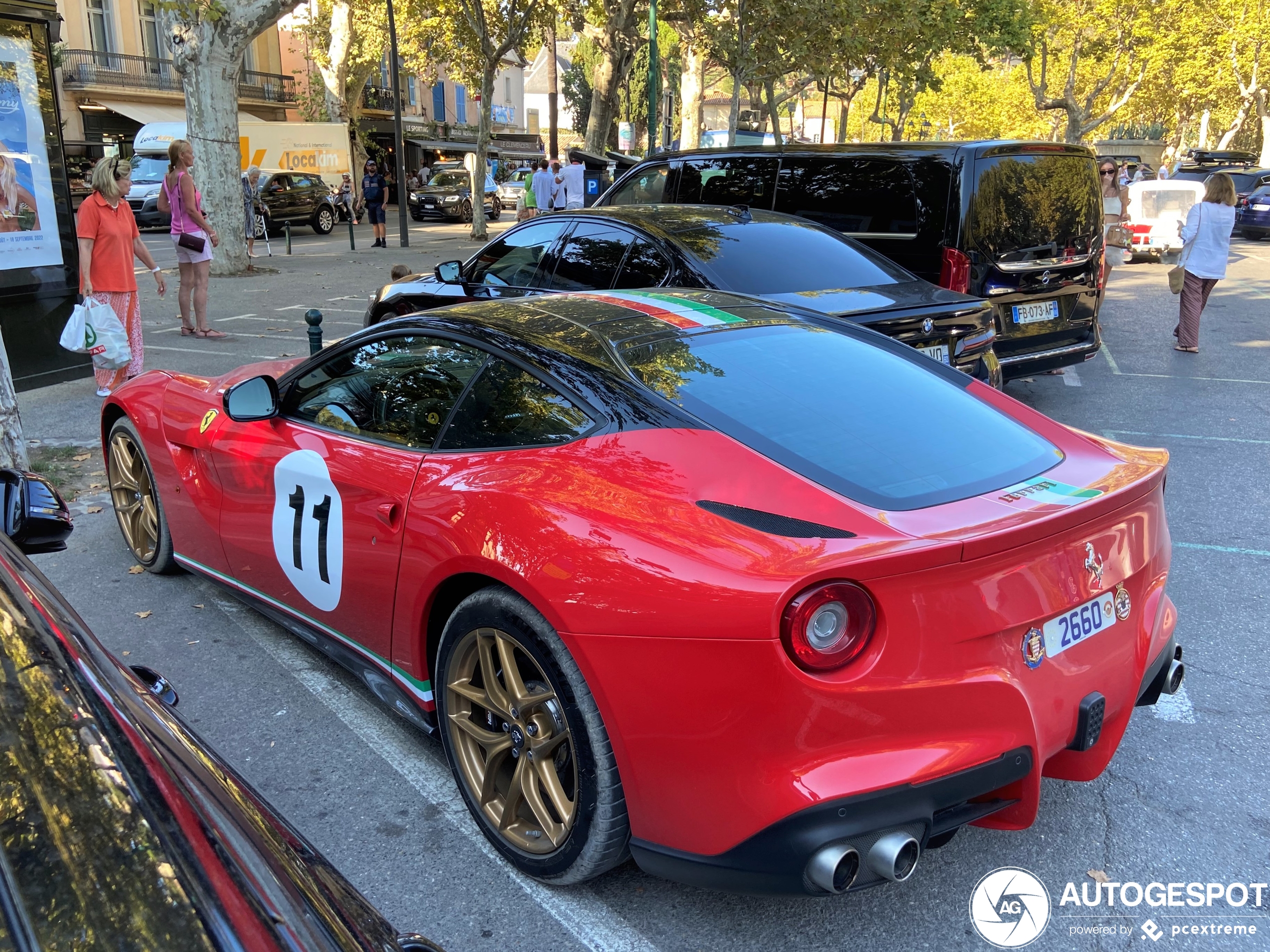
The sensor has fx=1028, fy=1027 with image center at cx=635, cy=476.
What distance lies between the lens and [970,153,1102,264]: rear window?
733 cm

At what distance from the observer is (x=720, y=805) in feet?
7.39

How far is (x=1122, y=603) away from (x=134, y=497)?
169 inches

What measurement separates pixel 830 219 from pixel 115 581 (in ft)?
19.2

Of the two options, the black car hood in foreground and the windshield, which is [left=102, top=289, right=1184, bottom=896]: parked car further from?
the windshield

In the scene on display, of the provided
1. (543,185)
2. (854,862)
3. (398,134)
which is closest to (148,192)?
Result: (398,134)

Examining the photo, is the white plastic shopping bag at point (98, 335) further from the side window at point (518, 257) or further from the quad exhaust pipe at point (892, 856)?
the quad exhaust pipe at point (892, 856)

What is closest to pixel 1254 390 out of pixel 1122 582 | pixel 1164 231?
pixel 1122 582

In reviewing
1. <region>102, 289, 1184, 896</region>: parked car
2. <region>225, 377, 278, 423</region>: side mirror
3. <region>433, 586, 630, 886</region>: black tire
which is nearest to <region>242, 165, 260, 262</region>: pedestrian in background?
<region>225, 377, 278, 423</region>: side mirror

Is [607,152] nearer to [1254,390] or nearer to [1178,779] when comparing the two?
[1254,390]

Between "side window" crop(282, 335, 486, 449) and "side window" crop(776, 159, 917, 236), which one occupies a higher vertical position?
"side window" crop(776, 159, 917, 236)

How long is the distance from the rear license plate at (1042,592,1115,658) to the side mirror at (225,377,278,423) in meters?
2.75

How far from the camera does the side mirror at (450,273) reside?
7.52 m

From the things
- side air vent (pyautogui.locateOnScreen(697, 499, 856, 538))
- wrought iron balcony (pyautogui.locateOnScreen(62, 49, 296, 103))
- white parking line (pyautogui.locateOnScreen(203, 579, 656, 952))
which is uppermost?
wrought iron balcony (pyautogui.locateOnScreen(62, 49, 296, 103))

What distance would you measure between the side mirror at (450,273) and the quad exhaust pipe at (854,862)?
6.07 m
